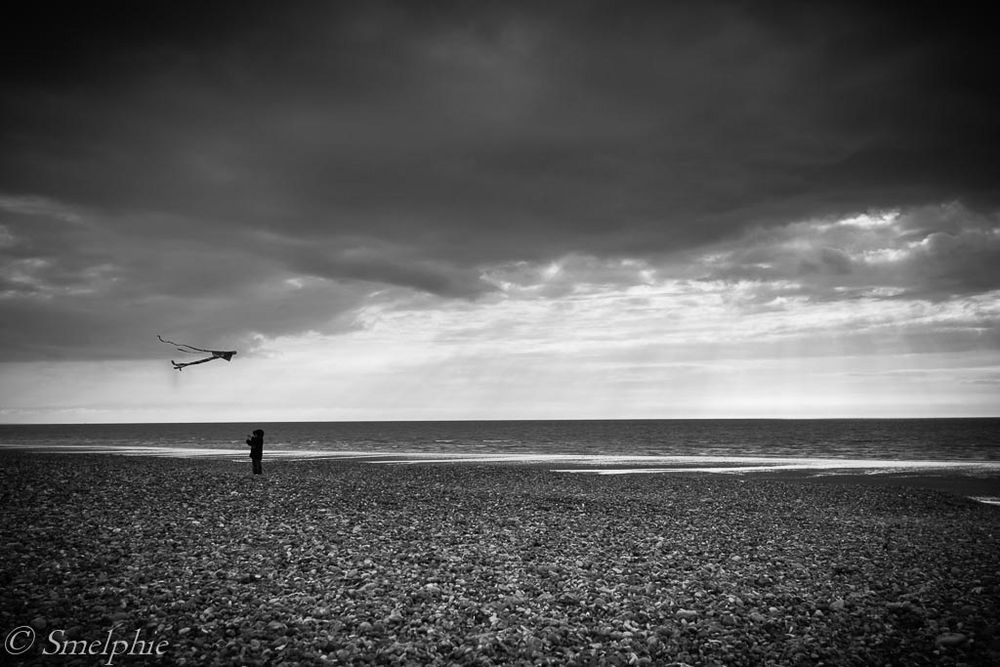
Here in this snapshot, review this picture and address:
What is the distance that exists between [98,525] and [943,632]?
1939 cm

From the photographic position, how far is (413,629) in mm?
10000

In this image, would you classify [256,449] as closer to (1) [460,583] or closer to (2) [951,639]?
(1) [460,583]

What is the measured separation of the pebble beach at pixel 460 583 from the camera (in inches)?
371

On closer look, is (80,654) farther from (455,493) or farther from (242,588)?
(455,493)

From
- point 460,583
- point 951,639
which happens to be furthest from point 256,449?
point 951,639

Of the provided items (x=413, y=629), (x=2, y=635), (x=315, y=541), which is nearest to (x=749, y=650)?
(x=413, y=629)
